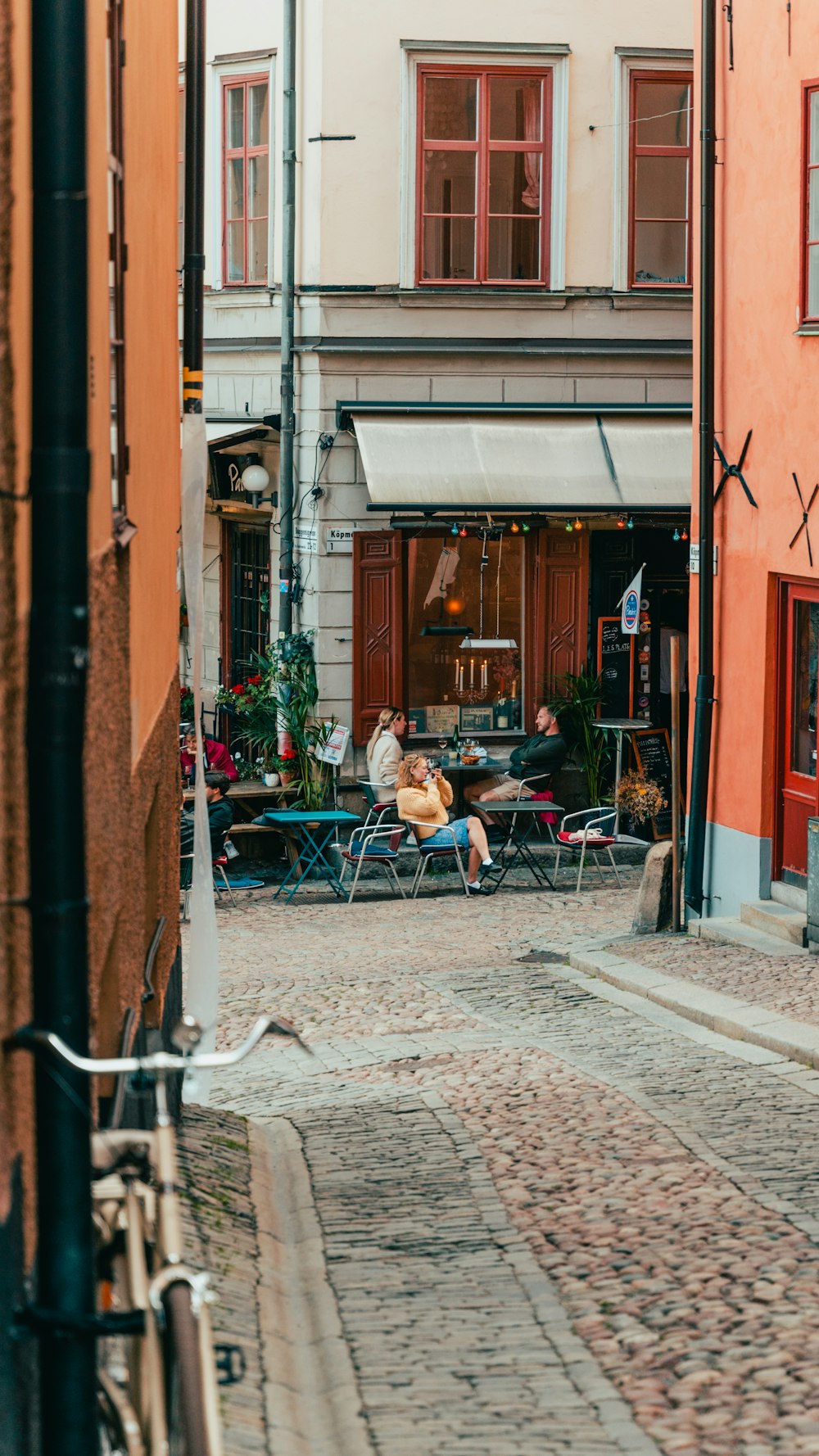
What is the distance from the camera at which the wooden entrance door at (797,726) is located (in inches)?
545

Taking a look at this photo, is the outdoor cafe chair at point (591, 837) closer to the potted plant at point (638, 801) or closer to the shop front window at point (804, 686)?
the potted plant at point (638, 801)

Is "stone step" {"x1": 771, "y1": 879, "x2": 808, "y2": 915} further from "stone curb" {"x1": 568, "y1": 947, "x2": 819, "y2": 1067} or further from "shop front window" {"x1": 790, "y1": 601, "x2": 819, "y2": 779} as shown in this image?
"stone curb" {"x1": 568, "y1": 947, "x2": 819, "y2": 1067}

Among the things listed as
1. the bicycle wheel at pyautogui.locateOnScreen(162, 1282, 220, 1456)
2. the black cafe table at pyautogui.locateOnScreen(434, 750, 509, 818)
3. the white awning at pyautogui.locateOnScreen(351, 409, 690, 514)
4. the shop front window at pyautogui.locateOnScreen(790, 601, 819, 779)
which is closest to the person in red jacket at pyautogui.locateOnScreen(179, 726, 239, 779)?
the black cafe table at pyautogui.locateOnScreen(434, 750, 509, 818)

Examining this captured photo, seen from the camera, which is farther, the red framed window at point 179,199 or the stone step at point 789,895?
the stone step at point 789,895

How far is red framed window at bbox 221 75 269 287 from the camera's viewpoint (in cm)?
1917

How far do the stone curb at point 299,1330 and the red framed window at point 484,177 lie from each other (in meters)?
12.5

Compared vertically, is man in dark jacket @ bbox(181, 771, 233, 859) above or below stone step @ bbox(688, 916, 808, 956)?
above

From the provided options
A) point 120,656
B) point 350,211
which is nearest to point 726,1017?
point 120,656

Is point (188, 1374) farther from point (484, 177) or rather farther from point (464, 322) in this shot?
point (484, 177)

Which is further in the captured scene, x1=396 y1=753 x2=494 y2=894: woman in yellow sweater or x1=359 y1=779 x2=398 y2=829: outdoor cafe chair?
x1=359 y1=779 x2=398 y2=829: outdoor cafe chair

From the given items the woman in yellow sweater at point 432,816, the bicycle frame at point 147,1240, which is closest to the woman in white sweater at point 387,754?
the woman in yellow sweater at point 432,816

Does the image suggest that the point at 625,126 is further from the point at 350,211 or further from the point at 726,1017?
the point at 726,1017

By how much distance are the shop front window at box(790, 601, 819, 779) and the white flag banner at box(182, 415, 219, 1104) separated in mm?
6300

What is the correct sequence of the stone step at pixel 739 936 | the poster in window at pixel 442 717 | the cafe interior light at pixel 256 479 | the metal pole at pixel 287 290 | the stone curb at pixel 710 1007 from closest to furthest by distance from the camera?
the stone curb at pixel 710 1007 < the stone step at pixel 739 936 < the metal pole at pixel 287 290 < the cafe interior light at pixel 256 479 < the poster in window at pixel 442 717
